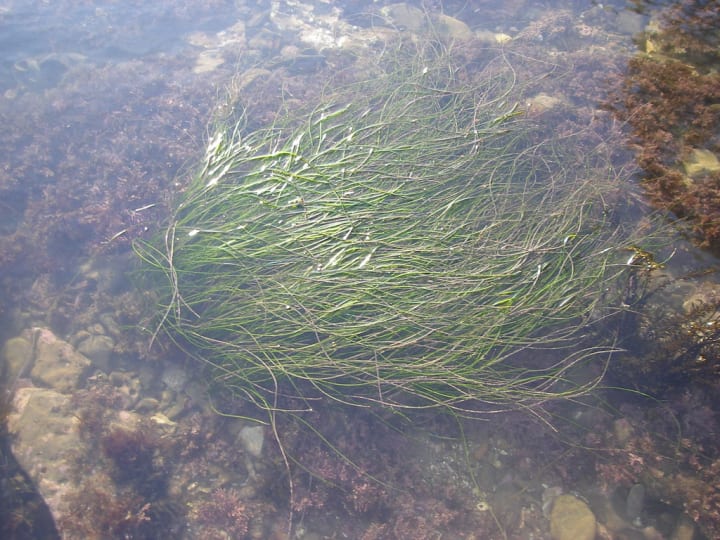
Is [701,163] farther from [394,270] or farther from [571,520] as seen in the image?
[571,520]

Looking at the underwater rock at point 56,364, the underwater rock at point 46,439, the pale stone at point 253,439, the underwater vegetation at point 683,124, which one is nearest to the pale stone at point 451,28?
the underwater vegetation at point 683,124

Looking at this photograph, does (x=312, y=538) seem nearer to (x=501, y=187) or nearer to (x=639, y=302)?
(x=639, y=302)

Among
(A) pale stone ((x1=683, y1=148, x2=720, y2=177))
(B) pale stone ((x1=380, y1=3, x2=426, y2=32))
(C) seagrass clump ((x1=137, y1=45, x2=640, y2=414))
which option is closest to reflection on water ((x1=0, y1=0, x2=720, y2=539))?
(C) seagrass clump ((x1=137, y1=45, x2=640, y2=414))

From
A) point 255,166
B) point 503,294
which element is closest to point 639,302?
point 503,294

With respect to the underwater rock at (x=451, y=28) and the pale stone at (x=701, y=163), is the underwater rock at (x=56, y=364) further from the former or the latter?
the underwater rock at (x=451, y=28)

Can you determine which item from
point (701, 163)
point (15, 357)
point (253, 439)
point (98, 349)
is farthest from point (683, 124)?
point (15, 357)

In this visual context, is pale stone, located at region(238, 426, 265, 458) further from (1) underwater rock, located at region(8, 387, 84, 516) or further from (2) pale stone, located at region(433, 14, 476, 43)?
(2) pale stone, located at region(433, 14, 476, 43)
